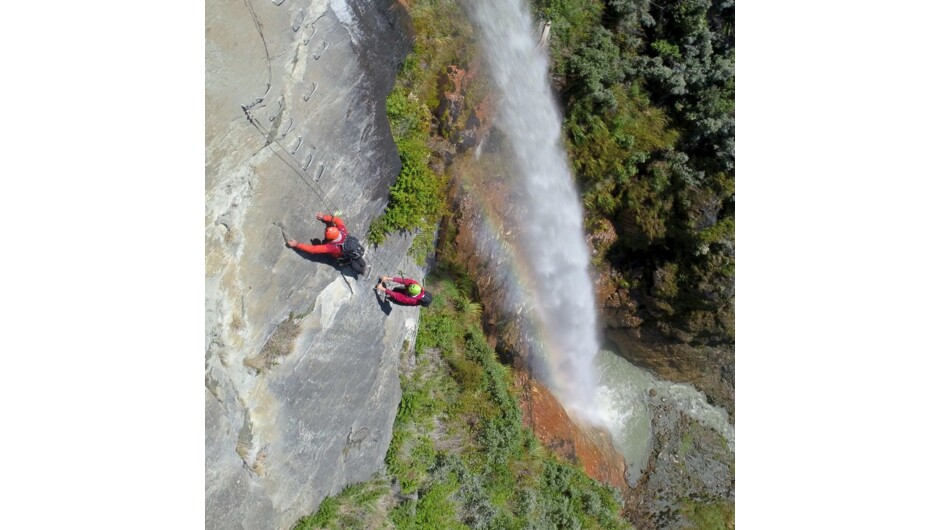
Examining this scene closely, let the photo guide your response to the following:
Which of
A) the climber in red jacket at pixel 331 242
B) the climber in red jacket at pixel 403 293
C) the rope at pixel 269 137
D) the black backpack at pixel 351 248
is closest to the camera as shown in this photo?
the rope at pixel 269 137

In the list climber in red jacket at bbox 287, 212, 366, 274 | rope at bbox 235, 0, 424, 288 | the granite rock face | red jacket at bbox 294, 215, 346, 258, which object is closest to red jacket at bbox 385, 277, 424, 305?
the granite rock face

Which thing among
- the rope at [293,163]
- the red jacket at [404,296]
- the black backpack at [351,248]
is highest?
the rope at [293,163]

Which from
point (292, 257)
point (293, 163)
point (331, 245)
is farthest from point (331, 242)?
point (293, 163)

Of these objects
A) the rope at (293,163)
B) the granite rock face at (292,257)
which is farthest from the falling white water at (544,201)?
the rope at (293,163)

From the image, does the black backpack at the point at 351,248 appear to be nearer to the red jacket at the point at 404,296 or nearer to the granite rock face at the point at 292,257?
the granite rock face at the point at 292,257

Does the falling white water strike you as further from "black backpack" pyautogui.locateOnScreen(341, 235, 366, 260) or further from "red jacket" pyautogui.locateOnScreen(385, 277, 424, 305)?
"black backpack" pyautogui.locateOnScreen(341, 235, 366, 260)

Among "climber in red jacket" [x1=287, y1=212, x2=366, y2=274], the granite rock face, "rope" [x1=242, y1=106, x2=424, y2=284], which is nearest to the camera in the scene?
the granite rock face

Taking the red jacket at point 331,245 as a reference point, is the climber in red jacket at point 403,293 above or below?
below
